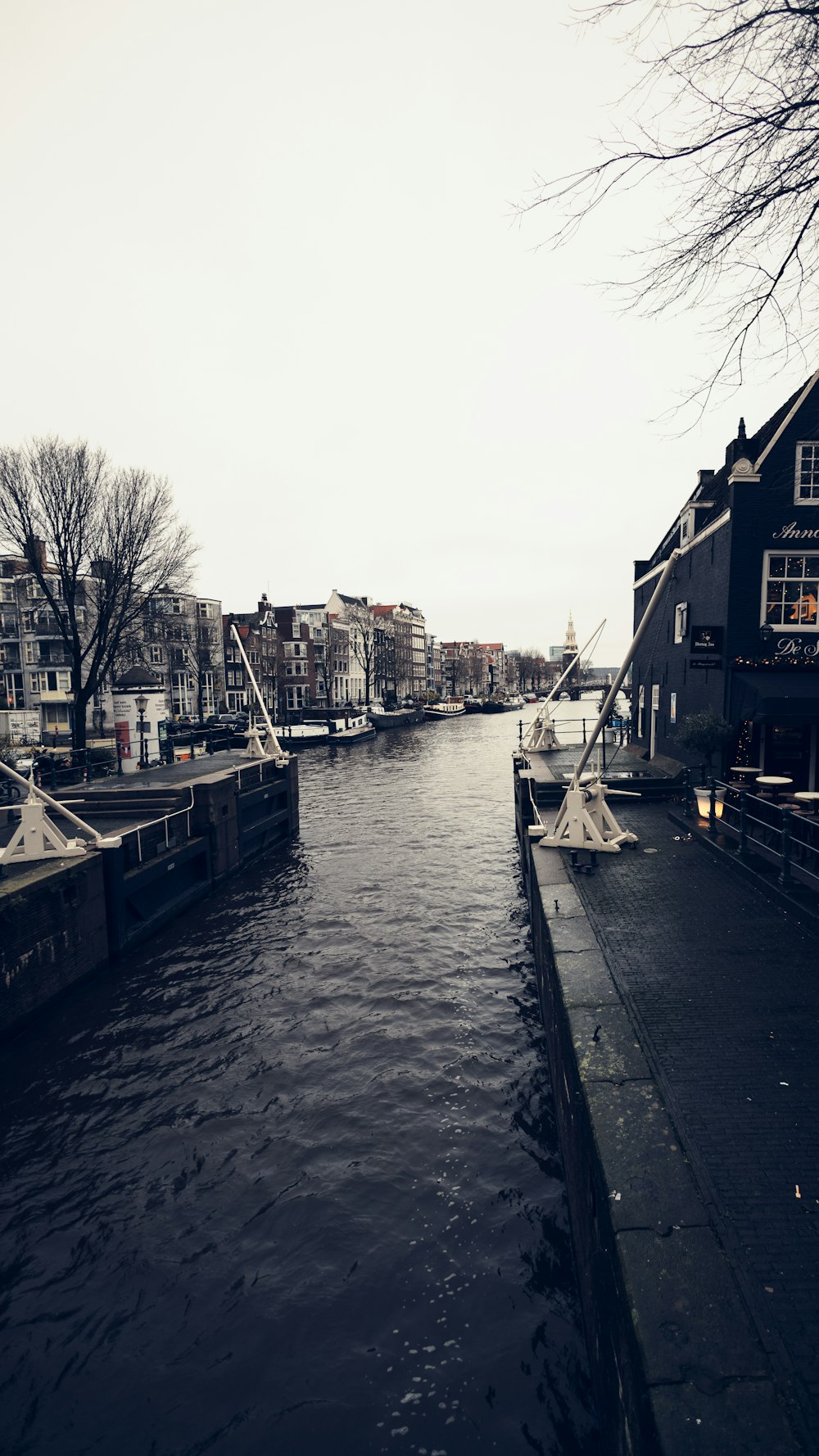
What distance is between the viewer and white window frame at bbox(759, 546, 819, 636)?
17.8 meters

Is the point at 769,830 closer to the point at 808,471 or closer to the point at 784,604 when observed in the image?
the point at 784,604

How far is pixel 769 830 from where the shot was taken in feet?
42.1

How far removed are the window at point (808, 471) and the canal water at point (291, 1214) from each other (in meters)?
13.4

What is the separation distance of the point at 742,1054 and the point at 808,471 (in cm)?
1630

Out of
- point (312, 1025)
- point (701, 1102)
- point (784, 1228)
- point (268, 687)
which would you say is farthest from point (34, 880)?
point (268, 687)

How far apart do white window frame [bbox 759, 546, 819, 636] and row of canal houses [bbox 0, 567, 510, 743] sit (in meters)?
23.3

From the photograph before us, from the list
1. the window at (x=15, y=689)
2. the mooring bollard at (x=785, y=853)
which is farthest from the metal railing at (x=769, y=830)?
the window at (x=15, y=689)

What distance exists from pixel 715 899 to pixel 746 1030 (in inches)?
153

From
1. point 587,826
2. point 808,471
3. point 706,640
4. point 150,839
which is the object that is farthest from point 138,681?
point 808,471

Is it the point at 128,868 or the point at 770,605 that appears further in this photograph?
the point at 770,605

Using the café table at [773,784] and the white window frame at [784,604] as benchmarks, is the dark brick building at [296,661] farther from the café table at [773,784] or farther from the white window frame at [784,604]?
the café table at [773,784]

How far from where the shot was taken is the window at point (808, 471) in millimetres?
17531

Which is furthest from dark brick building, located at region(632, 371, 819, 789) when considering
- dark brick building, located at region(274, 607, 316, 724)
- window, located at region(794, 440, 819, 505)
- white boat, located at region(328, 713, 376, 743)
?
dark brick building, located at region(274, 607, 316, 724)

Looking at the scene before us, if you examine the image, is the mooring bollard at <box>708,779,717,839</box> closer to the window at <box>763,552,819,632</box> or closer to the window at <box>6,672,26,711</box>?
the window at <box>763,552,819,632</box>
